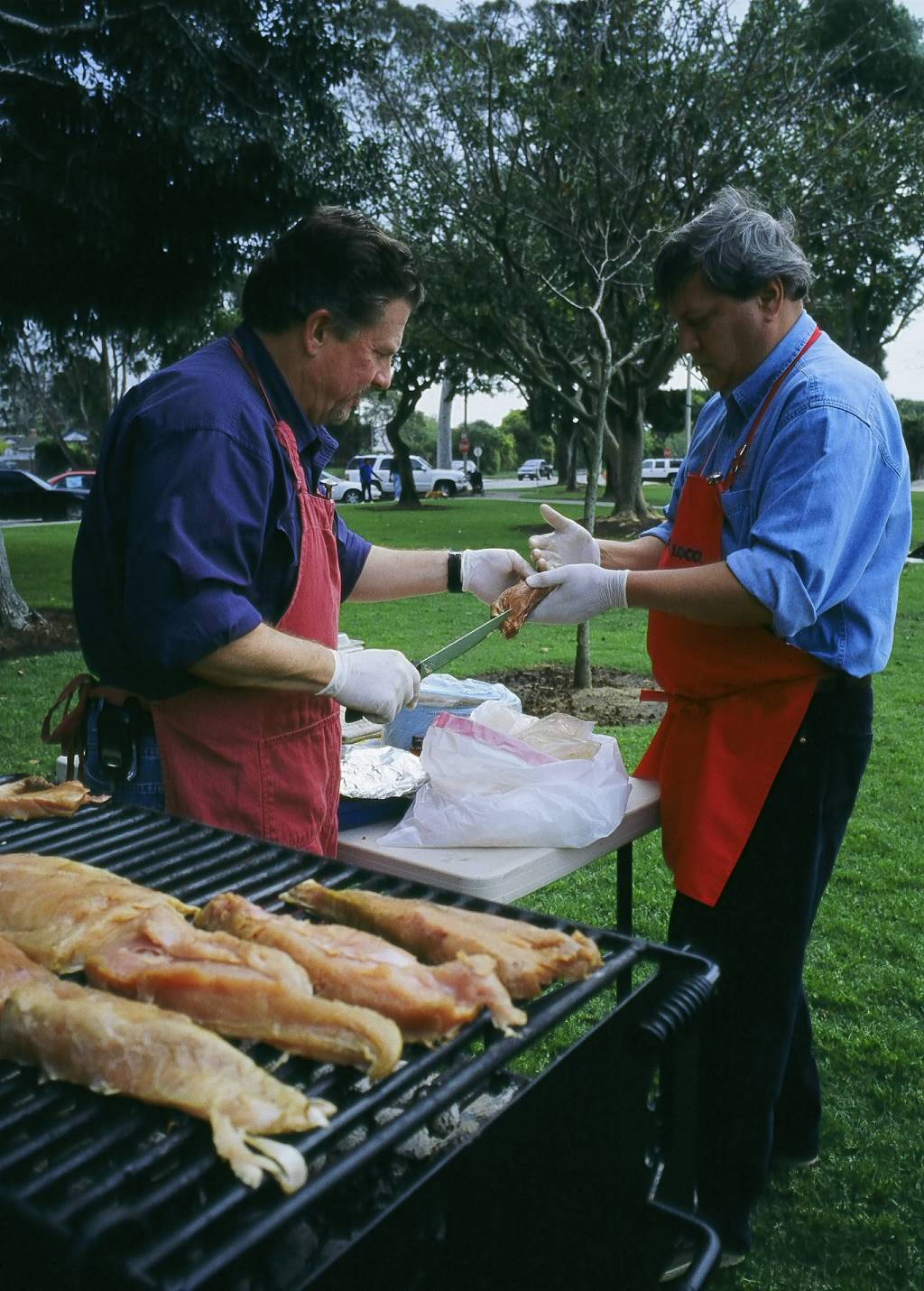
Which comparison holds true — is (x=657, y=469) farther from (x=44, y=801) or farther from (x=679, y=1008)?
(x=679, y=1008)

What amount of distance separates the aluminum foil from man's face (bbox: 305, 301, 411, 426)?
2.89 feet

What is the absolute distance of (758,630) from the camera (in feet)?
7.95

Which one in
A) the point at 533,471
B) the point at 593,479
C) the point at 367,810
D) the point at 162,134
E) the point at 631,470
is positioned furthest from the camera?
the point at 533,471

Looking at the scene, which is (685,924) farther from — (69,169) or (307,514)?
(69,169)

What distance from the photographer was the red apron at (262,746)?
2.12 meters

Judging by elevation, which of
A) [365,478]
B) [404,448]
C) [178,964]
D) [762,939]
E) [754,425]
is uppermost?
[404,448]

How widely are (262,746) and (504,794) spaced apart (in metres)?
0.61

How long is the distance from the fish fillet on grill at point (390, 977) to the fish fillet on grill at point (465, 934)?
38 millimetres

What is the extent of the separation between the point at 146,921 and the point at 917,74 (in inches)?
1120

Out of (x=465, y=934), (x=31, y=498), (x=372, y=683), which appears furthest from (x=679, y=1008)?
(x=31, y=498)

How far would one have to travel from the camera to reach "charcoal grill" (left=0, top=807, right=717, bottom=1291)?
99cm

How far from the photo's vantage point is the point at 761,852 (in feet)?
8.21

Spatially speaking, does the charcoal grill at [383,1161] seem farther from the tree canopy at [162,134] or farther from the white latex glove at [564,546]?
the tree canopy at [162,134]

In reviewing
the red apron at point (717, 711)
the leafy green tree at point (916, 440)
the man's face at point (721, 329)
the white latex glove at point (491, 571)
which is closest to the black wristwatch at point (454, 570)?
the white latex glove at point (491, 571)
